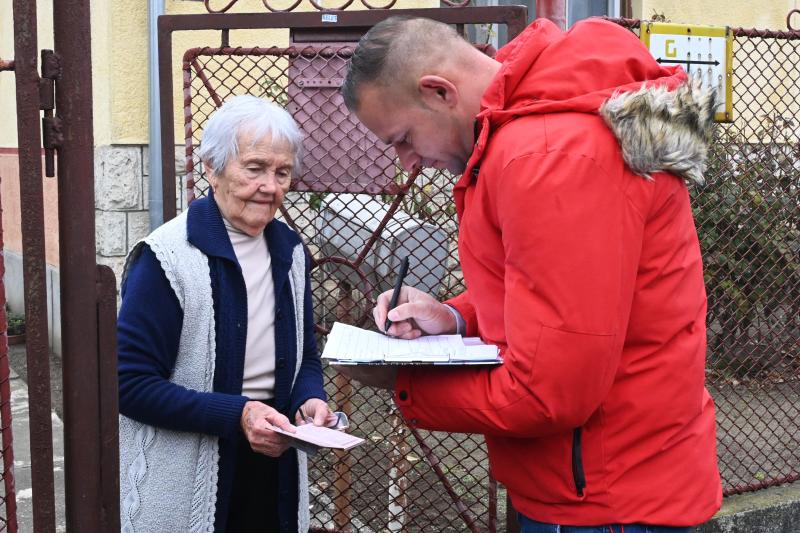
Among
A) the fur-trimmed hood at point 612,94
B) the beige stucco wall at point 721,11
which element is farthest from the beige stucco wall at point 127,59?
the fur-trimmed hood at point 612,94

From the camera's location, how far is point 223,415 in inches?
95.0

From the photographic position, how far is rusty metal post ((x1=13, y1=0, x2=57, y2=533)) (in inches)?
70.7

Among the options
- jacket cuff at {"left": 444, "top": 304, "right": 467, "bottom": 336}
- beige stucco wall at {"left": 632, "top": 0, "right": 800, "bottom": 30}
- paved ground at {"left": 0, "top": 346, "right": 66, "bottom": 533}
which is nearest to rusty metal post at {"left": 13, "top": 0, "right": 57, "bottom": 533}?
jacket cuff at {"left": 444, "top": 304, "right": 467, "bottom": 336}

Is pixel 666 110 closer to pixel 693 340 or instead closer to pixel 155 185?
pixel 693 340

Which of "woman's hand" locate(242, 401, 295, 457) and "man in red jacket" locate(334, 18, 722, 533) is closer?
"man in red jacket" locate(334, 18, 722, 533)

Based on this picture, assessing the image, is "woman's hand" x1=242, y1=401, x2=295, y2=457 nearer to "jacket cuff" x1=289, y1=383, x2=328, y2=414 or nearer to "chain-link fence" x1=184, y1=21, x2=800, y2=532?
"jacket cuff" x1=289, y1=383, x2=328, y2=414

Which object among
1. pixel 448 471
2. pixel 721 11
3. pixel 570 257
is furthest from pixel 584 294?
pixel 721 11

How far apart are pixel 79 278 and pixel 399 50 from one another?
782 millimetres

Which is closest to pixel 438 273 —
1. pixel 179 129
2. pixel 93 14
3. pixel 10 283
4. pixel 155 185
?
pixel 155 185

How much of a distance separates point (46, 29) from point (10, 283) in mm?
2625

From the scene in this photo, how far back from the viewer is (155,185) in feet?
19.8

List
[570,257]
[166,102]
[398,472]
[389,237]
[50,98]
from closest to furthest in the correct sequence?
[570,257]
[50,98]
[166,102]
[389,237]
[398,472]

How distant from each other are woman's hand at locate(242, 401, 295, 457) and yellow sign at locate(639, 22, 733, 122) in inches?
90.1

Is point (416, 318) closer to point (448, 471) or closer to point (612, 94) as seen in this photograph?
point (612, 94)
